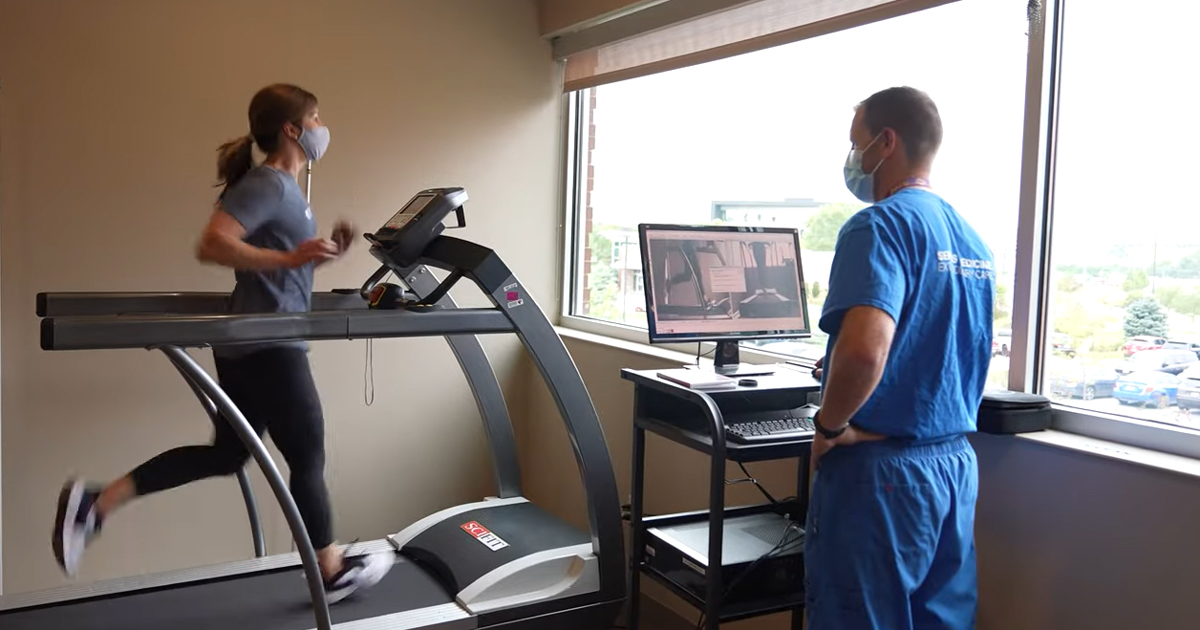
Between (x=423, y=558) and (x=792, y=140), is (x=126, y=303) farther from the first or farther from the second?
(x=792, y=140)

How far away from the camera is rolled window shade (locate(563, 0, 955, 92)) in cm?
245

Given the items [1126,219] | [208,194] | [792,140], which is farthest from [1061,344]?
[208,194]

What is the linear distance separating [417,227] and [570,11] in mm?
1652

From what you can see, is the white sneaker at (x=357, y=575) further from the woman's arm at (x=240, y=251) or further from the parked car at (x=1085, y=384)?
the parked car at (x=1085, y=384)

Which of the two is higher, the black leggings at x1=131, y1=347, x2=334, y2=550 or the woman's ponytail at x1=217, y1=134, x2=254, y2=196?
the woman's ponytail at x1=217, y1=134, x2=254, y2=196

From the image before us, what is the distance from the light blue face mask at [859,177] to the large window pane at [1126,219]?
53 centimetres

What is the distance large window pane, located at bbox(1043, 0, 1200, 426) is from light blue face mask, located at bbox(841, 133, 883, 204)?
530 millimetres

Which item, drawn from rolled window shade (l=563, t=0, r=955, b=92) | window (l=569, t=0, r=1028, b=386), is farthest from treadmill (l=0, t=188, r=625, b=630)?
rolled window shade (l=563, t=0, r=955, b=92)

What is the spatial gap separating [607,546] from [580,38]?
207 centimetres

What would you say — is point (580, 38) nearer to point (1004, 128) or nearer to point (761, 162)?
point (761, 162)

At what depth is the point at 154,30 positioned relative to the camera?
307 cm

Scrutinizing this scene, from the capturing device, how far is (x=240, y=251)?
2.05 m

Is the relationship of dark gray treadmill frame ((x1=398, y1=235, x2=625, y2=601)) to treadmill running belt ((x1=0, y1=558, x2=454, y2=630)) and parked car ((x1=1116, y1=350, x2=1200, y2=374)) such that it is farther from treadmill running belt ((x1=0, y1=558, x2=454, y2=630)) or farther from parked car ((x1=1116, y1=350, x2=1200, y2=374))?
parked car ((x1=1116, y1=350, x2=1200, y2=374))

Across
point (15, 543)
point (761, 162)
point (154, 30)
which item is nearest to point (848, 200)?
point (761, 162)
